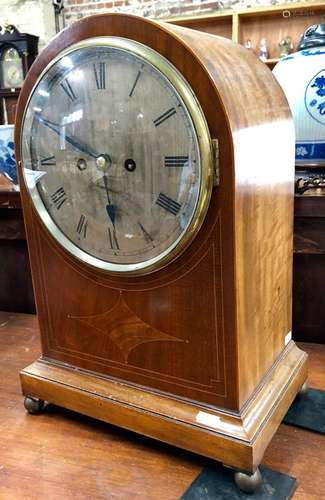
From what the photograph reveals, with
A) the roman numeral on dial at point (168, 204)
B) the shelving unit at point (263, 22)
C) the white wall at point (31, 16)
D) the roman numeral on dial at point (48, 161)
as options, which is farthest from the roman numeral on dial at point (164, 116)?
the white wall at point (31, 16)

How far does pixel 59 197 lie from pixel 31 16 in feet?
12.1

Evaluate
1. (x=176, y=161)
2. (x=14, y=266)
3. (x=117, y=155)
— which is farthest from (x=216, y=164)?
(x=14, y=266)

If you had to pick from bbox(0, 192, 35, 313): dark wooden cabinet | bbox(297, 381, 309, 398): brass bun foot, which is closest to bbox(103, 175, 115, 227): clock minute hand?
bbox(297, 381, 309, 398): brass bun foot

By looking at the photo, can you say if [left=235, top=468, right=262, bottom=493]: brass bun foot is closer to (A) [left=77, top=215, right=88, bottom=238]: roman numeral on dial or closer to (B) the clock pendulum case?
(B) the clock pendulum case

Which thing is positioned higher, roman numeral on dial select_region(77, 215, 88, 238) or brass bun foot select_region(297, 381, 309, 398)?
roman numeral on dial select_region(77, 215, 88, 238)

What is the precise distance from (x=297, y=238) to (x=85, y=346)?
0.55 metres

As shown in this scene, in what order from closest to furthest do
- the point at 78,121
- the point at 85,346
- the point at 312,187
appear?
the point at 78,121 < the point at 85,346 < the point at 312,187

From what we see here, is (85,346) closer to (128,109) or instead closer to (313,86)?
(128,109)

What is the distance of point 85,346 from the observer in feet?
3.06

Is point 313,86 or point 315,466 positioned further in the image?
point 313,86

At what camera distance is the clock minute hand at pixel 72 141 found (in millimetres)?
795

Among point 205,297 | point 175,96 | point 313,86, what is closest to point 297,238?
point 313,86

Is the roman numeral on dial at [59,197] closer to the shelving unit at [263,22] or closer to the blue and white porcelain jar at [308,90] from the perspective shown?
the blue and white porcelain jar at [308,90]

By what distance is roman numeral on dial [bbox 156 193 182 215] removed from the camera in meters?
0.74
